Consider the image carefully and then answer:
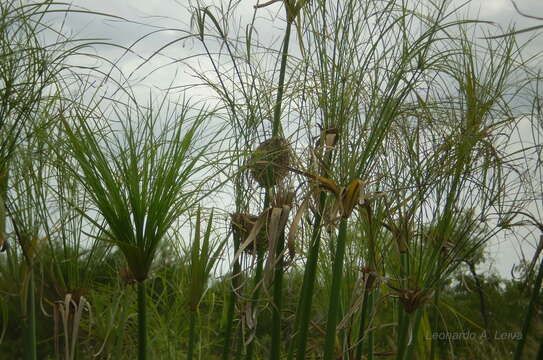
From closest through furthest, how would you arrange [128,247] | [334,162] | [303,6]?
[128,247] → [334,162] → [303,6]

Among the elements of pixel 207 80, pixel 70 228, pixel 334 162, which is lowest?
pixel 70 228

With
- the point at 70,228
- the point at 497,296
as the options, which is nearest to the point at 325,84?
the point at 70,228

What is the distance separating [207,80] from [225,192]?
14.6 inches

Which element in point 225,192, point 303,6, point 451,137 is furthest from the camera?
point 225,192

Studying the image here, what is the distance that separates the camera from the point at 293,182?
1.62 metres

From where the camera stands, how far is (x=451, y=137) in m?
1.87

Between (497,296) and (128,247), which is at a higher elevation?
(497,296)

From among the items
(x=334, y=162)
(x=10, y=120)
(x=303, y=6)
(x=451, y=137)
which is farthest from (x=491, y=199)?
(x=10, y=120)

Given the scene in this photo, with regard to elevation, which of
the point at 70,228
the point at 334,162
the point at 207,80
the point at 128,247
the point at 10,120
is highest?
the point at 207,80

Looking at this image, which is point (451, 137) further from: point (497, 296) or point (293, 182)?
point (497, 296)

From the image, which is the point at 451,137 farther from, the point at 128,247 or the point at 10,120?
the point at 10,120

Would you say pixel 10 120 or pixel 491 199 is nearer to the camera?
pixel 10 120

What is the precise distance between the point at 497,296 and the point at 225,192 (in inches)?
227

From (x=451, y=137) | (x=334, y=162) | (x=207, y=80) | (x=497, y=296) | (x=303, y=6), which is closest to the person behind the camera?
(x=334, y=162)
